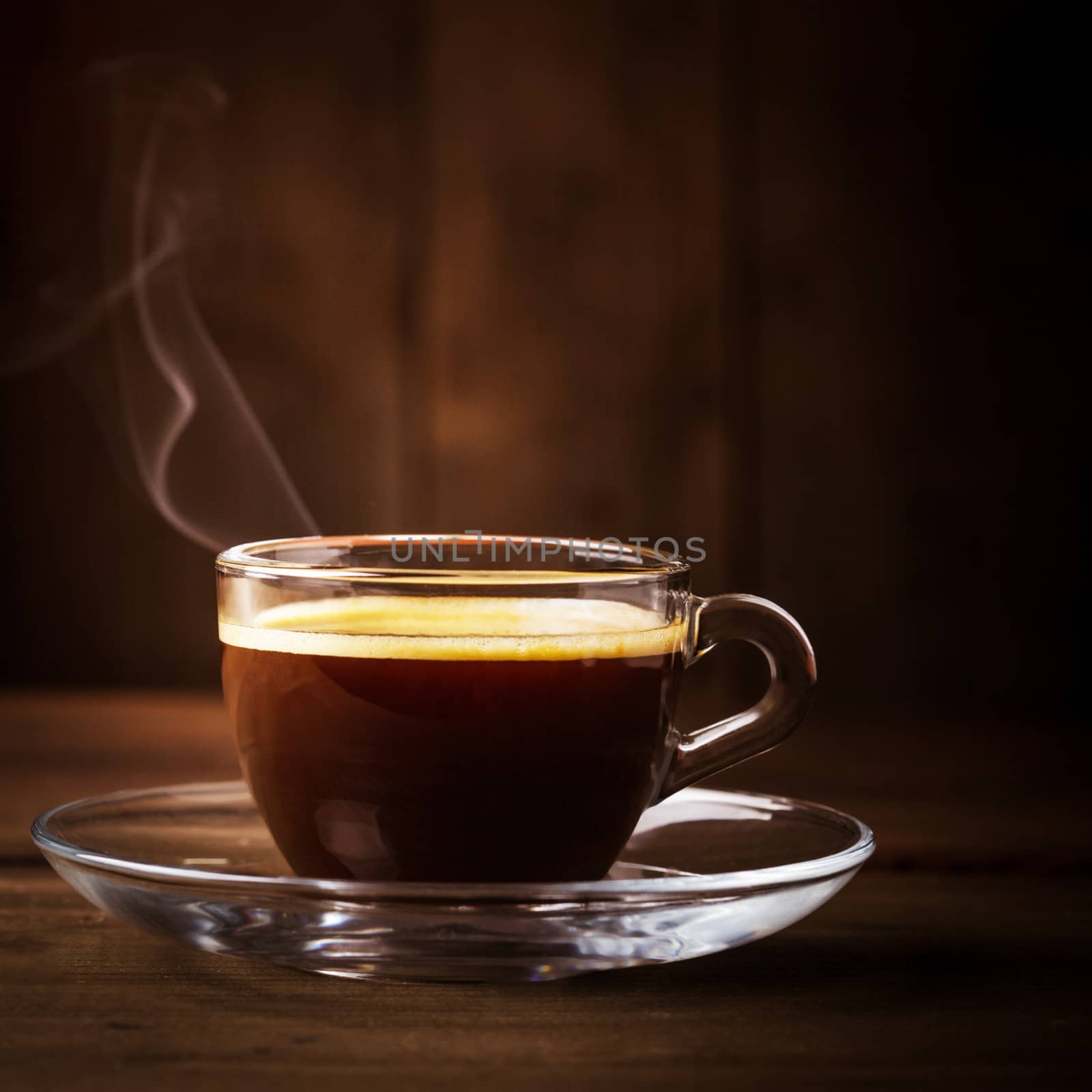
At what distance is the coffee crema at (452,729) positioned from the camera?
0.52 metres

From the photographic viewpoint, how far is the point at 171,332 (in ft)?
5.06

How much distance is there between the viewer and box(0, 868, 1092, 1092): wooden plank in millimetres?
396

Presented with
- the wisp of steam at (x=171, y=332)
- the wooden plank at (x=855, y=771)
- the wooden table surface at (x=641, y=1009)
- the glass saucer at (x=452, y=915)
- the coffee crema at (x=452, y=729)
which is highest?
the wisp of steam at (x=171, y=332)

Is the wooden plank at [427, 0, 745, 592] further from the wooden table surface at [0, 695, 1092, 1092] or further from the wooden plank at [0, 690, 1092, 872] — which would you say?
the wooden table surface at [0, 695, 1092, 1092]

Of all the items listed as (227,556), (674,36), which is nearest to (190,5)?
(674,36)

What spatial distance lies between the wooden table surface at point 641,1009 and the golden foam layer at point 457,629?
118 mm

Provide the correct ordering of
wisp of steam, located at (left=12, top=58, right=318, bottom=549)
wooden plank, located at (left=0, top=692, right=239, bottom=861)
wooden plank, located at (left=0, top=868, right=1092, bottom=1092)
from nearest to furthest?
1. wooden plank, located at (left=0, top=868, right=1092, bottom=1092)
2. wooden plank, located at (left=0, top=692, right=239, bottom=861)
3. wisp of steam, located at (left=12, top=58, right=318, bottom=549)

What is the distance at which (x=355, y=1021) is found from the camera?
43 cm

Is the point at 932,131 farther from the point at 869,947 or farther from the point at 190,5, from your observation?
the point at 869,947

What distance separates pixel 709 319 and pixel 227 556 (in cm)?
105

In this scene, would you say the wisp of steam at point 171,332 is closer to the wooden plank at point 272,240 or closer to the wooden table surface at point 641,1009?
the wooden plank at point 272,240

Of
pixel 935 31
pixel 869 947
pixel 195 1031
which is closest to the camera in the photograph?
pixel 195 1031

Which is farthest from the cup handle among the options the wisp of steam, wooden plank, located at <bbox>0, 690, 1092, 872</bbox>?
the wisp of steam
